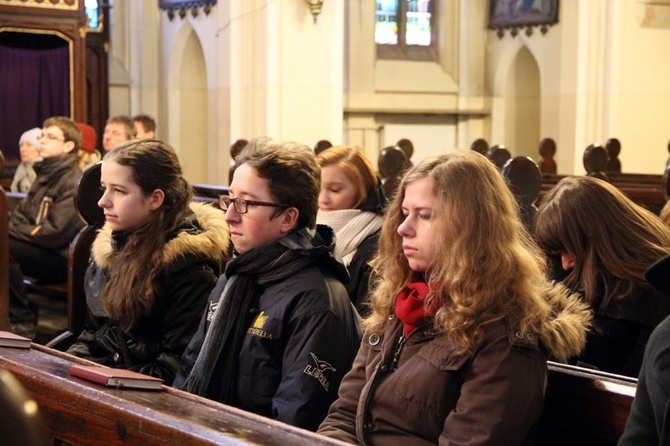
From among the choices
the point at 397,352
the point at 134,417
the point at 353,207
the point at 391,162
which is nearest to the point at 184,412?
the point at 134,417

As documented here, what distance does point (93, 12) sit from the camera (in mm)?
12047

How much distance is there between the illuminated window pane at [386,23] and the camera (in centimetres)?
1256

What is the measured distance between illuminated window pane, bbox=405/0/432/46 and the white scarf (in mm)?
9352

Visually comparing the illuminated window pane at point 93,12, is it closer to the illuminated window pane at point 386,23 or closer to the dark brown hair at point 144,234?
the illuminated window pane at point 386,23

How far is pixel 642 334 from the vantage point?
272 centimetres

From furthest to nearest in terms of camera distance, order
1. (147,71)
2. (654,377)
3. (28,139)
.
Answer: (147,71)
(28,139)
(654,377)

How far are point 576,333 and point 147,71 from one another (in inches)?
415

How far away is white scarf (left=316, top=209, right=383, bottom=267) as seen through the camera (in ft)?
11.9

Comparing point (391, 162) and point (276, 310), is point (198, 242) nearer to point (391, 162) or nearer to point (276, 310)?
point (276, 310)

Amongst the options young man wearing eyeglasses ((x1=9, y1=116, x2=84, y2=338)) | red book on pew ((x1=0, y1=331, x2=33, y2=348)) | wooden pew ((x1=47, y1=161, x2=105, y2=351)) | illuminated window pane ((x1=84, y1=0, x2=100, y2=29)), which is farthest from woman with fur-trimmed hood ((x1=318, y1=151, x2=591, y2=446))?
illuminated window pane ((x1=84, y1=0, x2=100, y2=29))

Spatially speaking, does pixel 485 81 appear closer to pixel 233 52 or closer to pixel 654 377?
pixel 233 52

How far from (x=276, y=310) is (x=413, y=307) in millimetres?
528

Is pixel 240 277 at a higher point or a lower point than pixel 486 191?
lower

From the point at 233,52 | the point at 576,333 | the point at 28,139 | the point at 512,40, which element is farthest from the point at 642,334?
the point at 512,40
